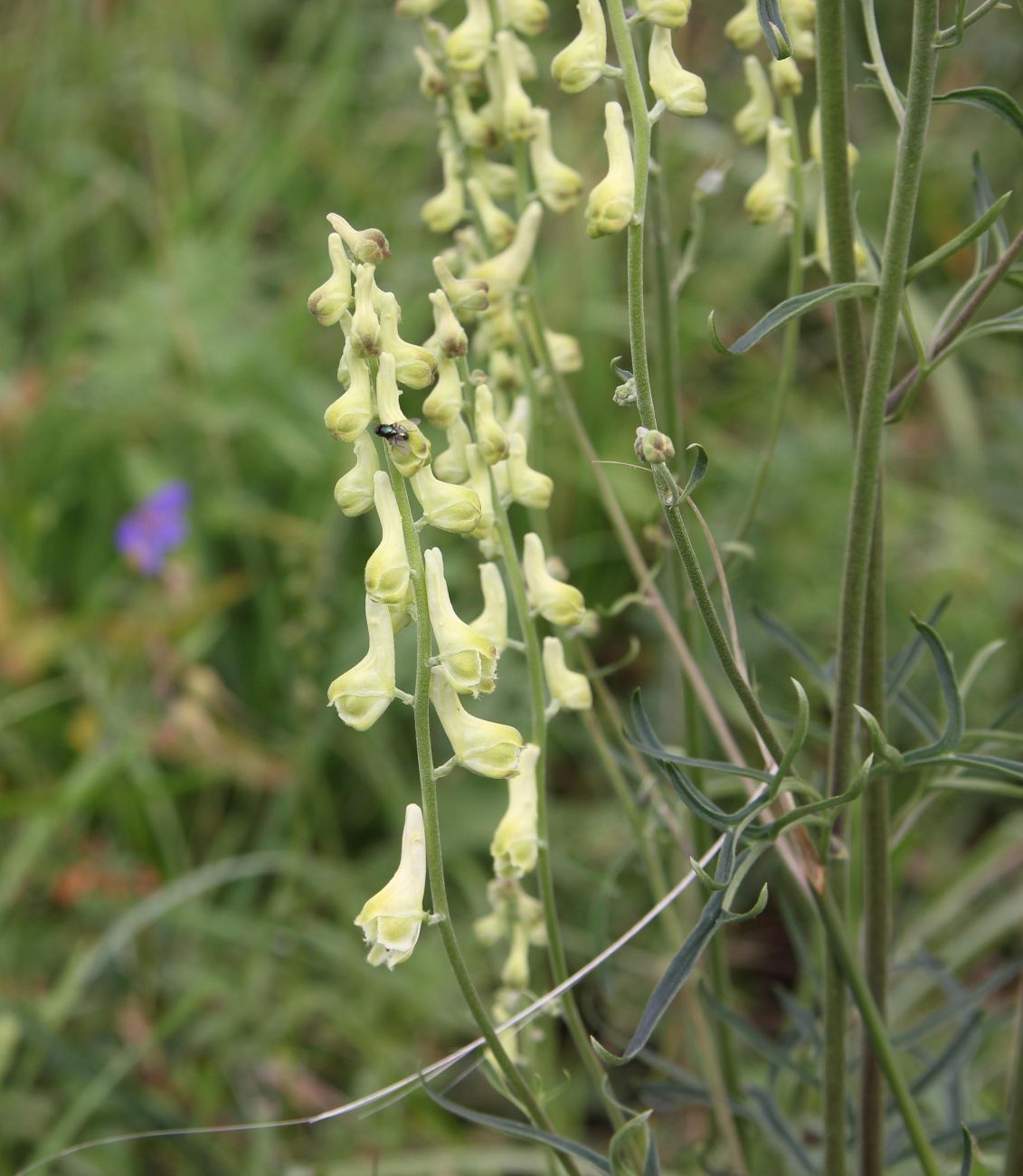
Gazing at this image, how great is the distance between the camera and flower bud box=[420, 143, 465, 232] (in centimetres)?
114

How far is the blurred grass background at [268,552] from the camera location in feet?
7.00

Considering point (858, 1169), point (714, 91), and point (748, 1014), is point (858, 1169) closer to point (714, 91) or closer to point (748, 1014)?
point (748, 1014)

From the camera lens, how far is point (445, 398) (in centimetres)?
90

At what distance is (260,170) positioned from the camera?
11.9 ft

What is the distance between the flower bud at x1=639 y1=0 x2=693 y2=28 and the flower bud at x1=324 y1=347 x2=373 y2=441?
308 millimetres

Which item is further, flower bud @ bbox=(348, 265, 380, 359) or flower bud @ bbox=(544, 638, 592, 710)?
flower bud @ bbox=(544, 638, 592, 710)

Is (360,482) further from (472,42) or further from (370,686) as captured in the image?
(472,42)

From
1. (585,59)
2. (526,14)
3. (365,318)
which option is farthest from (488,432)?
(526,14)

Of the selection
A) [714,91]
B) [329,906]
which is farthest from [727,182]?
[329,906]

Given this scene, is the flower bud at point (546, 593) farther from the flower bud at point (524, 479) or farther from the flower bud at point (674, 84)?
the flower bud at point (674, 84)

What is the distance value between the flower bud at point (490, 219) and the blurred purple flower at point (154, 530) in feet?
5.21

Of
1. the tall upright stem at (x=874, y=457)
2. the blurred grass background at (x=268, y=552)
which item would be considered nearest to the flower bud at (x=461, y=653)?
the tall upright stem at (x=874, y=457)

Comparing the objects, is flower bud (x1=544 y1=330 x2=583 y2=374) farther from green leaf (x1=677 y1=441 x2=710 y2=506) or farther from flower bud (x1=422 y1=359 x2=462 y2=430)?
green leaf (x1=677 y1=441 x2=710 y2=506)

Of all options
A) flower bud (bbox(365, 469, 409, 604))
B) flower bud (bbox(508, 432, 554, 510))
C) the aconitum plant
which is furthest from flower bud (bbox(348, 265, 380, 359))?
flower bud (bbox(508, 432, 554, 510))
